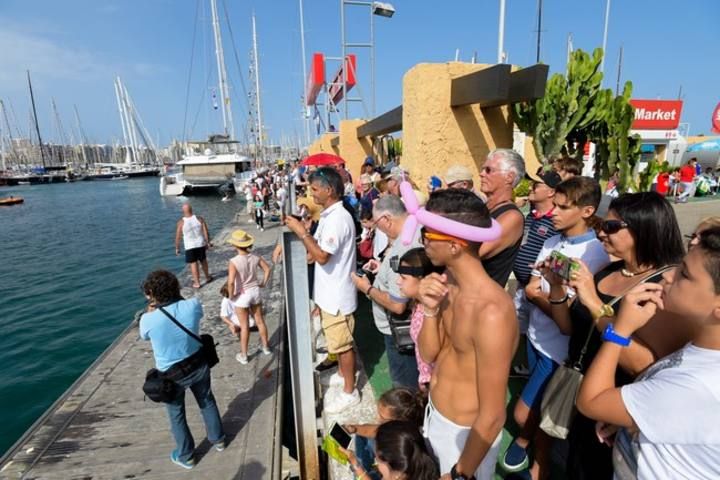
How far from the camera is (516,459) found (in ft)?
7.87

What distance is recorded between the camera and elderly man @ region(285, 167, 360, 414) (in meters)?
2.92

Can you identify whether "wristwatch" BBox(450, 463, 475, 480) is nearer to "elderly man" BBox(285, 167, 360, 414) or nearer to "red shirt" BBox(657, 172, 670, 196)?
"elderly man" BBox(285, 167, 360, 414)

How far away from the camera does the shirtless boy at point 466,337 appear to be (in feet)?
4.34

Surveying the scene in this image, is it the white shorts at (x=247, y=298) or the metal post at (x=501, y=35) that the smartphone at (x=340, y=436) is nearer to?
the white shorts at (x=247, y=298)

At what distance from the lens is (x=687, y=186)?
12.2m

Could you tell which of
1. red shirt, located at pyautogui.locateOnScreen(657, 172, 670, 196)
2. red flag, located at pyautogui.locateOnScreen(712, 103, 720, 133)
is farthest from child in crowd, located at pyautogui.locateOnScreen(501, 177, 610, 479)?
red flag, located at pyautogui.locateOnScreen(712, 103, 720, 133)

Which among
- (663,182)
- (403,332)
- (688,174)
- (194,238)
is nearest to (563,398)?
(403,332)

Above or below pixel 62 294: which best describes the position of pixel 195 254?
above

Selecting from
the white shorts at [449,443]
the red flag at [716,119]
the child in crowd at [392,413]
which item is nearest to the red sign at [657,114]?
the red flag at [716,119]

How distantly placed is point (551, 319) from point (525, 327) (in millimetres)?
890

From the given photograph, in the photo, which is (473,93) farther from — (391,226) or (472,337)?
(472,337)

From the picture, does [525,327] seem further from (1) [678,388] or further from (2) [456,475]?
(1) [678,388]

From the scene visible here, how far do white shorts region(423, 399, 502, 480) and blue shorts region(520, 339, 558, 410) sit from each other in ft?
2.40

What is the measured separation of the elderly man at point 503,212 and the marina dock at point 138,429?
230cm
